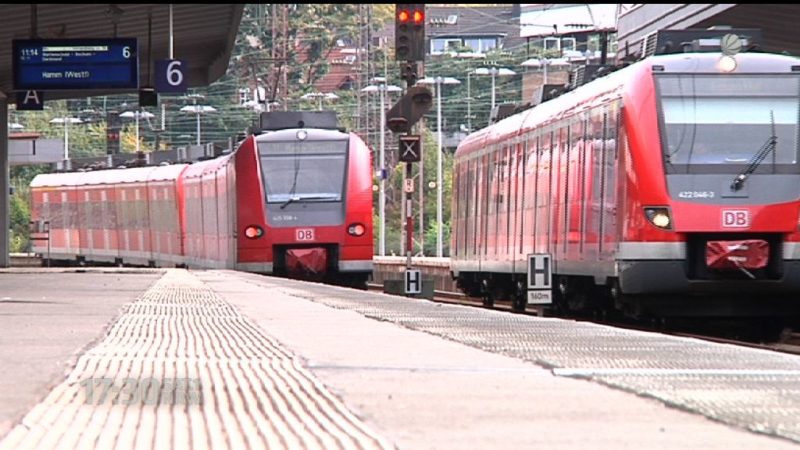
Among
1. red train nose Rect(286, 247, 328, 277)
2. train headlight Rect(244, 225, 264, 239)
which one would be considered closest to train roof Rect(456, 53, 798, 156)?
red train nose Rect(286, 247, 328, 277)

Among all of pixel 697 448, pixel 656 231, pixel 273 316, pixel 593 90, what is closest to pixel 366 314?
pixel 273 316

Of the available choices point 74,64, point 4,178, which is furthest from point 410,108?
point 4,178

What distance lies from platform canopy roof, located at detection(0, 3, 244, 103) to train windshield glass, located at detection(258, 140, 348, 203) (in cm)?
248

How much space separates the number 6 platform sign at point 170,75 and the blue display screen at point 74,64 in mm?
1675

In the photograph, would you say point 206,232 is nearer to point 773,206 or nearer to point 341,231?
point 341,231

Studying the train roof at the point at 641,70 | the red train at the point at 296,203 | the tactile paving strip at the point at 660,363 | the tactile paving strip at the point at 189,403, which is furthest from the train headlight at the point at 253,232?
the tactile paving strip at the point at 189,403

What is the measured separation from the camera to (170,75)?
1190 inches

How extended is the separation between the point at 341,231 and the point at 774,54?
13.0 meters

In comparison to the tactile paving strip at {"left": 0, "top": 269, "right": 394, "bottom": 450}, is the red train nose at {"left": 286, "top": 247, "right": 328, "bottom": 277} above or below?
below

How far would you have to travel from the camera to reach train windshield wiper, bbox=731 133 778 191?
15445 mm

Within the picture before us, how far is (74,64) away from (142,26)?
567 centimetres

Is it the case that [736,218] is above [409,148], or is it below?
below

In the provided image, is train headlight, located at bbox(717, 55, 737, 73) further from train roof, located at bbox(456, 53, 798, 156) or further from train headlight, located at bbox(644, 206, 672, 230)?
train headlight, located at bbox(644, 206, 672, 230)

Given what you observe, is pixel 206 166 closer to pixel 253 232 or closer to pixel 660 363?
pixel 253 232
